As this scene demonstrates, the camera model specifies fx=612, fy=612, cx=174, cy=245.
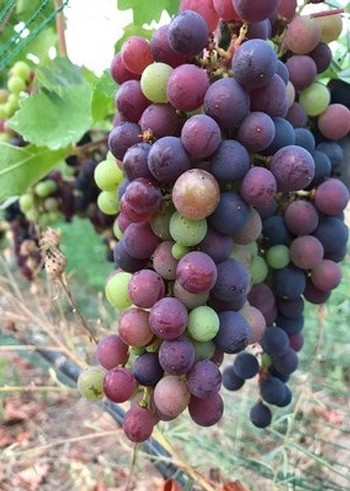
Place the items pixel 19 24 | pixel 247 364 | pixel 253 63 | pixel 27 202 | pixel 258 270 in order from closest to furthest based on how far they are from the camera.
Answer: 1. pixel 253 63
2. pixel 258 270
3. pixel 247 364
4. pixel 19 24
5. pixel 27 202

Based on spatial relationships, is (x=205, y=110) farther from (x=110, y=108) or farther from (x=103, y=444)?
(x=103, y=444)

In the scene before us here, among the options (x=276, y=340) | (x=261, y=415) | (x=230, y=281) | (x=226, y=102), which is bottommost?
(x=261, y=415)

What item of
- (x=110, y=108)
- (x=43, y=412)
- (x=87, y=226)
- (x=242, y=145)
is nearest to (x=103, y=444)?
(x=43, y=412)

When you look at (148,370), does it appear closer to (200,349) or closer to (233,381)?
(200,349)

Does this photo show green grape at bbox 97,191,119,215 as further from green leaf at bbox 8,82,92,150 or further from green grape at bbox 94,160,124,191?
green leaf at bbox 8,82,92,150

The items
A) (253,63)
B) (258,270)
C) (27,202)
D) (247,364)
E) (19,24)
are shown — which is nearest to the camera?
(253,63)

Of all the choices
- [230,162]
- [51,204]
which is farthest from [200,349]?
[51,204]

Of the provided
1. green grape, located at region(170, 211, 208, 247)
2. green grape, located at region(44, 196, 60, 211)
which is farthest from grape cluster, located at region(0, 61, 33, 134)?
green grape, located at region(170, 211, 208, 247)
